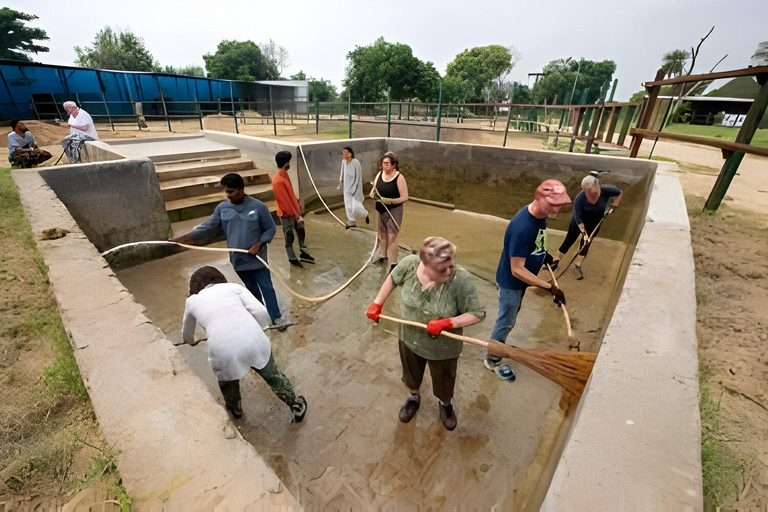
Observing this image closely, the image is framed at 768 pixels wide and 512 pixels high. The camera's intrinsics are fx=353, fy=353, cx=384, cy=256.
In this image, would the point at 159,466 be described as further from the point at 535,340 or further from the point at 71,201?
the point at 71,201

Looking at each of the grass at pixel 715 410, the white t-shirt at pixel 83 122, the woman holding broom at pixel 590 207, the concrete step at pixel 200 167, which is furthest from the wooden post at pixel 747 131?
the white t-shirt at pixel 83 122

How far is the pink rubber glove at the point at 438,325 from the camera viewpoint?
2.41 meters

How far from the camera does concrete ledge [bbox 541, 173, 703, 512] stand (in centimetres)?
133

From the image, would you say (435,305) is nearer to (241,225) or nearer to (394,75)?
(241,225)

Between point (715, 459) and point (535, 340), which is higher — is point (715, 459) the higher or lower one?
the higher one

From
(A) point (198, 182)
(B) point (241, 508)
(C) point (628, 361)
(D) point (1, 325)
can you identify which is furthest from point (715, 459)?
(A) point (198, 182)

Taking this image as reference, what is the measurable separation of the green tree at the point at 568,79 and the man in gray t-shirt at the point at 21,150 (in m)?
55.3

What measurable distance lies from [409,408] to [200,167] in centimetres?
791

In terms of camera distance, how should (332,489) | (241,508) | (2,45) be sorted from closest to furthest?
(241,508), (332,489), (2,45)

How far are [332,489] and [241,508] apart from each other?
1.38 meters

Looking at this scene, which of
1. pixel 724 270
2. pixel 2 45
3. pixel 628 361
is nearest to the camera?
pixel 628 361

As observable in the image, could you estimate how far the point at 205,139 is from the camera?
37.6 ft

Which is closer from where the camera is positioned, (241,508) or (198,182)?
(241,508)

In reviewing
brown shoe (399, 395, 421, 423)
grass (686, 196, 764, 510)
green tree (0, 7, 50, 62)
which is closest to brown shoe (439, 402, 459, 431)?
brown shoe (399, 395, 421, 423)
